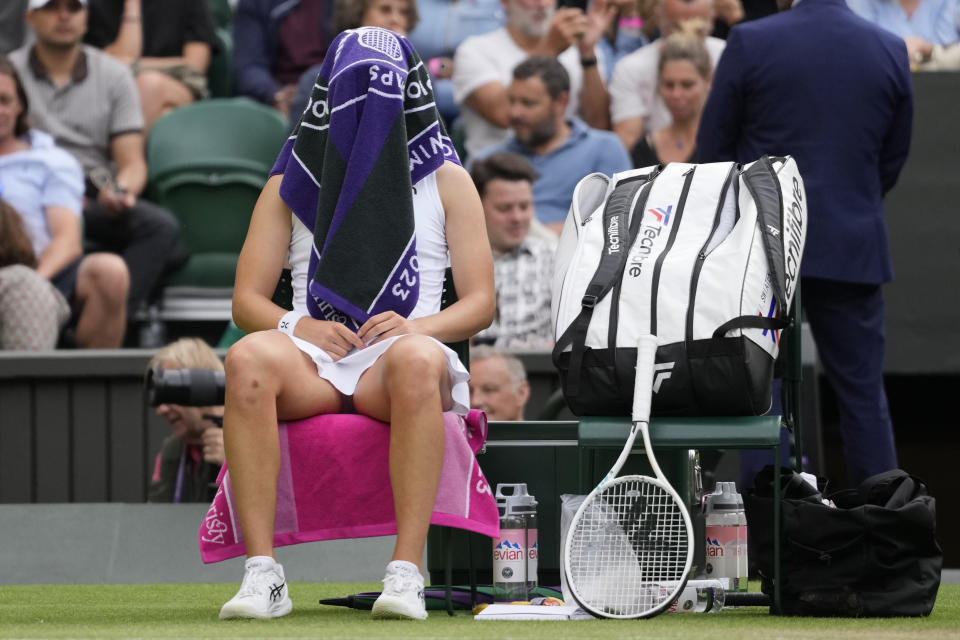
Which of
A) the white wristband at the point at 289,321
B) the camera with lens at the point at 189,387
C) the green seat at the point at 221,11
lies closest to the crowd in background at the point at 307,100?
the green seat at the point at 221,11

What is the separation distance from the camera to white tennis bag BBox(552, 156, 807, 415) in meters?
3.49

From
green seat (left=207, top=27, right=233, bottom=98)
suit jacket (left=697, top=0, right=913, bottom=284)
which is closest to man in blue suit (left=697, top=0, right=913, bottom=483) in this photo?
suit jacket (left=697, top=0, right=913, bottom=284)

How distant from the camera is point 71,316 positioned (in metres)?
6.71

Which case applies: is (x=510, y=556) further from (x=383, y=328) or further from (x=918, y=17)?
(x=918, y=17)

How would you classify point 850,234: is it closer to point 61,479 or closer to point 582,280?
point 582,280

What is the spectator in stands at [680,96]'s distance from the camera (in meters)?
7.36

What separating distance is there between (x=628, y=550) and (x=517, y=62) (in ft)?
15.7

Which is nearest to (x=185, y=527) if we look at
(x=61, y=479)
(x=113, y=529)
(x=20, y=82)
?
(x=113, y=529)

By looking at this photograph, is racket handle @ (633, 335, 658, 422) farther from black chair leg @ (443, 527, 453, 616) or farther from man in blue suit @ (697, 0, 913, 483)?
man in blue suit @ (697, 0, 913, 483)

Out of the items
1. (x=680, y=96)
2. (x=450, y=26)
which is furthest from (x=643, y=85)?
(x=450, y=26)

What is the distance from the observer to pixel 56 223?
22.7 ft

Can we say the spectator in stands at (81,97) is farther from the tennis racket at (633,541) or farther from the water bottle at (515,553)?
the tennis racket at (633,541)

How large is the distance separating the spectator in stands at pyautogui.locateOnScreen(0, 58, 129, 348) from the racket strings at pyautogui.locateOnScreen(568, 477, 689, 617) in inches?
139

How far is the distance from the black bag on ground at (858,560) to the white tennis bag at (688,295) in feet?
0.95
